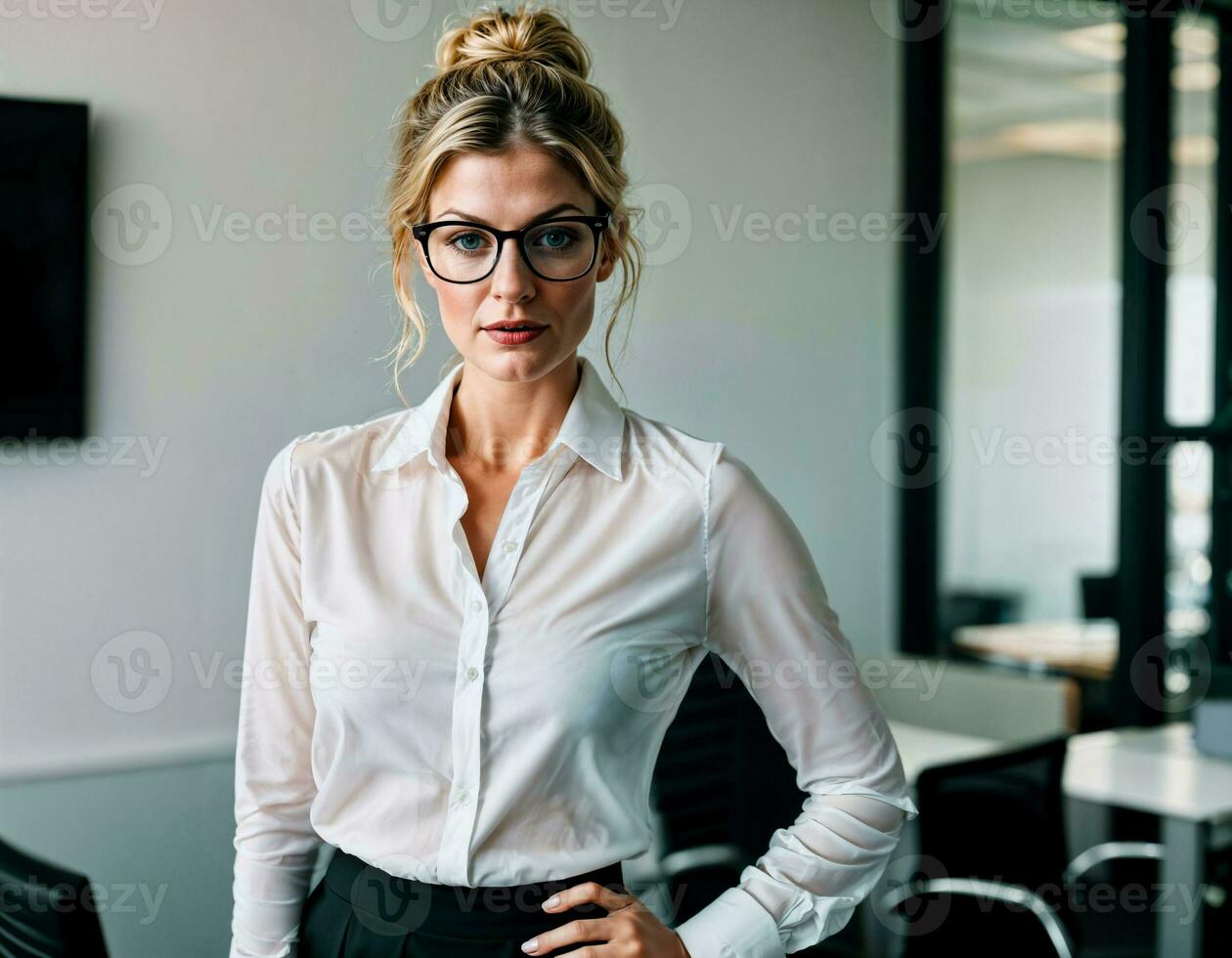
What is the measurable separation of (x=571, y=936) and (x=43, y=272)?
122 cm

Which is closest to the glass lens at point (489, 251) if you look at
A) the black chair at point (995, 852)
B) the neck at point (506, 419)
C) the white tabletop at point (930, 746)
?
the neck at point (506, 419)

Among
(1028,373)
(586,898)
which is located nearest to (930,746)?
(1028,373)

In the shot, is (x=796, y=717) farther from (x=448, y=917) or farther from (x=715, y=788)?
(x=715, y=788)

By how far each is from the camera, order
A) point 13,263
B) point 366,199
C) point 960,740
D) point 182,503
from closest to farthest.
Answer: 1. point 13,263
2. point 182,503
3. point 366,199
4. point 960,740

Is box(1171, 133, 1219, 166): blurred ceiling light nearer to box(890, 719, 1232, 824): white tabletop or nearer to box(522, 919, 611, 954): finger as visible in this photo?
box(890, 719, 1232, 824): white tabletop

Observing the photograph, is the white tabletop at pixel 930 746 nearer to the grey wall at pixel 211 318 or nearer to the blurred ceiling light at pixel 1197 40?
the grey wall at pixel 211 318

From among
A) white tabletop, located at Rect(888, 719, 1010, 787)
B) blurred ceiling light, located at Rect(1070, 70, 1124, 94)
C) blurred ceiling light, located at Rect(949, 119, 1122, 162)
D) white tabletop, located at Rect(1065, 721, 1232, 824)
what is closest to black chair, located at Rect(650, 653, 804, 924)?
white tabletop, located at Rect(888, 719, 1010, 787)

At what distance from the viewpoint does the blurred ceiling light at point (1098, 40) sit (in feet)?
12.1

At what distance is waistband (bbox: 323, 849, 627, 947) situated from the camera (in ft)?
4.44

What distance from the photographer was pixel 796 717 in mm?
1437

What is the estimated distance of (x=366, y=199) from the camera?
211 centimetres

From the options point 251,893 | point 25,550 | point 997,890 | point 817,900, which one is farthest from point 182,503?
point 997,890

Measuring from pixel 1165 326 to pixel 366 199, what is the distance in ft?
8.06

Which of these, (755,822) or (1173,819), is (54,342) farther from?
(1173,819)
